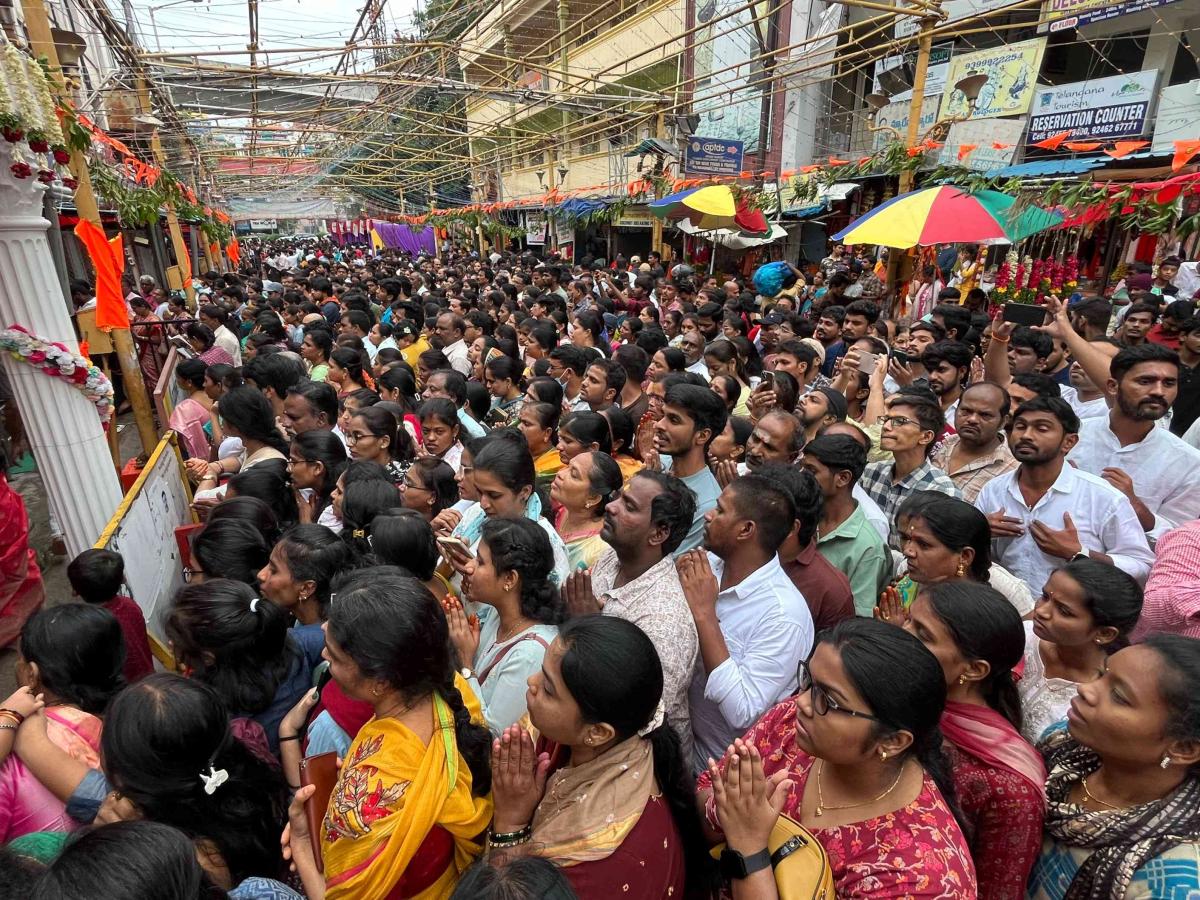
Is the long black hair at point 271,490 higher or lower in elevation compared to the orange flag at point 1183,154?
lower

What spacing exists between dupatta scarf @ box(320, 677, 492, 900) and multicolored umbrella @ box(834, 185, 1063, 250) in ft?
17.1

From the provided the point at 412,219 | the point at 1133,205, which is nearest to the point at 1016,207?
the point at 1133,205

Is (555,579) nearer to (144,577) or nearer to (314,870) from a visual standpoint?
(314,870)

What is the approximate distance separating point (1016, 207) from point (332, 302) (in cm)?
959

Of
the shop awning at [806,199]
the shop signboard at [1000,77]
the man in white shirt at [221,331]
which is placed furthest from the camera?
the shop awning at [806,199]

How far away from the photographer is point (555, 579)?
2.52 metres

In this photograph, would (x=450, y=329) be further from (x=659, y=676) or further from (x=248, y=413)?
(x=659, y=676)

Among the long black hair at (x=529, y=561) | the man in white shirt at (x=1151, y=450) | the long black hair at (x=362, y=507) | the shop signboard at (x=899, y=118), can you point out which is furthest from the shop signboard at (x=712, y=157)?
the long black hair at (x=529, y=561)

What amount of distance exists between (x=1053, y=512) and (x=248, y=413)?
173 inches

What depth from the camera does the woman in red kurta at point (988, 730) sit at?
1.61 metres

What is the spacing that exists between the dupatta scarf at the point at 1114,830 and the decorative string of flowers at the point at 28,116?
5.14m

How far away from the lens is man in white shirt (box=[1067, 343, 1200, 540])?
3.25m

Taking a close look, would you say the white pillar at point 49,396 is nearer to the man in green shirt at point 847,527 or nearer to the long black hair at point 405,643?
the long black hair at point 405,643

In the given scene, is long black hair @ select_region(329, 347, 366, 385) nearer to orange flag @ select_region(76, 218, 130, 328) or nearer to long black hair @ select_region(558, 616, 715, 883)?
orange flag @ select_region(76, 218, 130, 328)
